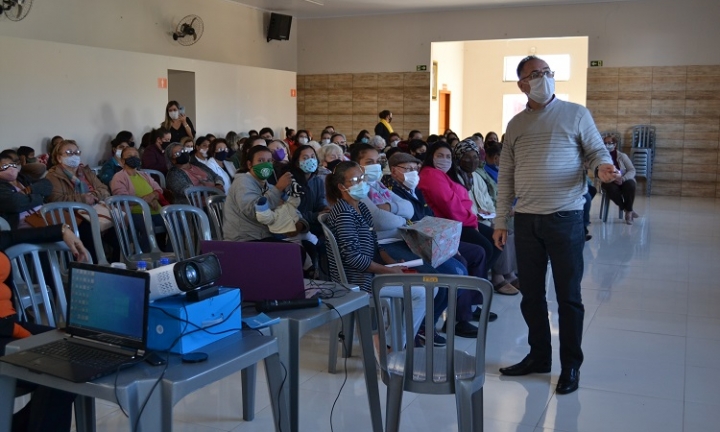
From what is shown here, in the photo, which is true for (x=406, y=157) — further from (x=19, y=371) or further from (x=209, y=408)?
(x=19, y=371)

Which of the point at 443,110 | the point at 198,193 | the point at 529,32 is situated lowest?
the point at 198,193

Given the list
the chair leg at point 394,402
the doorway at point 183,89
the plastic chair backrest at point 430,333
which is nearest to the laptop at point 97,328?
the plastic chair backrest at point 430,333

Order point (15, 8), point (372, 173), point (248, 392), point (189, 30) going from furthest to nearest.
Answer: point (189, 30)
point (15, 8)
point (372, 173)
point (248, 392)

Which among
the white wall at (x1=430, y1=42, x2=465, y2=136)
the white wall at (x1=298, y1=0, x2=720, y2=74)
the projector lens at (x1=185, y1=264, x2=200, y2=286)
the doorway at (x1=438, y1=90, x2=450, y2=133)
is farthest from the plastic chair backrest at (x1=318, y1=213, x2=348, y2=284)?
the doorway at (x1=438, y1=90, x2=450, y2=133)

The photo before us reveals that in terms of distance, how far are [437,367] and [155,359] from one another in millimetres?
1055

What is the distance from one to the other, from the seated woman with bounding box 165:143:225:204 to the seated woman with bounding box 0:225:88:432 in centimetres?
332

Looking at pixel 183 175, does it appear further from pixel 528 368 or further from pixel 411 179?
pixel 528 368

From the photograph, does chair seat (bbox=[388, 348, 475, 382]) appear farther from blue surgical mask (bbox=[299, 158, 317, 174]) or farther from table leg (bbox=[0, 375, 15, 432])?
blue surgical mask (bbox=[299, 158, 317, 174])

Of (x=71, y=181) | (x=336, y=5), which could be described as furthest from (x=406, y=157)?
(x=336, y=5)

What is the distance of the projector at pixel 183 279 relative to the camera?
2.04 m

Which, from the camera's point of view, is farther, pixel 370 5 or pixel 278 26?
pixel 278 26

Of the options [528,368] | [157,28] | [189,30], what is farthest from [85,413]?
[189,30]

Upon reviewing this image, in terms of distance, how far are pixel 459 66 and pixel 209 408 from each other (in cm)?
1564

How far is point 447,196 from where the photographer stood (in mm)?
4934
